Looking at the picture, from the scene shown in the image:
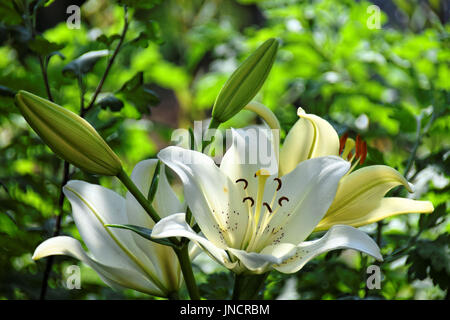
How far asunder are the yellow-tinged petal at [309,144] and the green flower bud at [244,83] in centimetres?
4

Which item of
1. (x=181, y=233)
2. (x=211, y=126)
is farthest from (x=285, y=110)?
(x=181, y=233)

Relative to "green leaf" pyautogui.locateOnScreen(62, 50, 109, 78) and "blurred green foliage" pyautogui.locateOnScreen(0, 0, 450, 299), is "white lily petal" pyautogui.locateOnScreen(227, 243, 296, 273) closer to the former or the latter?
"blurred green foliage" pyautogui.locateOnScreen(0, 0, 450, 299)

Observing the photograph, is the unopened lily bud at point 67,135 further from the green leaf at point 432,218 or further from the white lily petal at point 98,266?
the green leaf at point 432,218

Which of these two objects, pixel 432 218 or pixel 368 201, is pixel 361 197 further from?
pixel 432 218

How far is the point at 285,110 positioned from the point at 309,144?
30cm

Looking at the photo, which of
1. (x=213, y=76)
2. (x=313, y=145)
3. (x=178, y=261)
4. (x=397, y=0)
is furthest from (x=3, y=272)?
(x=397, y=0)

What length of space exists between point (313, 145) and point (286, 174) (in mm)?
46

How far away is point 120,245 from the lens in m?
0.38

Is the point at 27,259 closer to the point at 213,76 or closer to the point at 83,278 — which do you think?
the point at 83,278

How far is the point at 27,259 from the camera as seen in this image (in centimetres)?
65

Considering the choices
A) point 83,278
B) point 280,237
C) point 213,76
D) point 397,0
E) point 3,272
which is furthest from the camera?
point 397,0

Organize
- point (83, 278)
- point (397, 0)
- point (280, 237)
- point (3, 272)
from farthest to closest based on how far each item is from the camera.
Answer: point (397, 0), point (83, 278), point (3, 272), point (280, 237)

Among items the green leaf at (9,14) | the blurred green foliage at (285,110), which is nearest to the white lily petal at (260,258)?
the blurred green foliage at (285,110)

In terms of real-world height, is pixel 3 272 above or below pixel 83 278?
above
